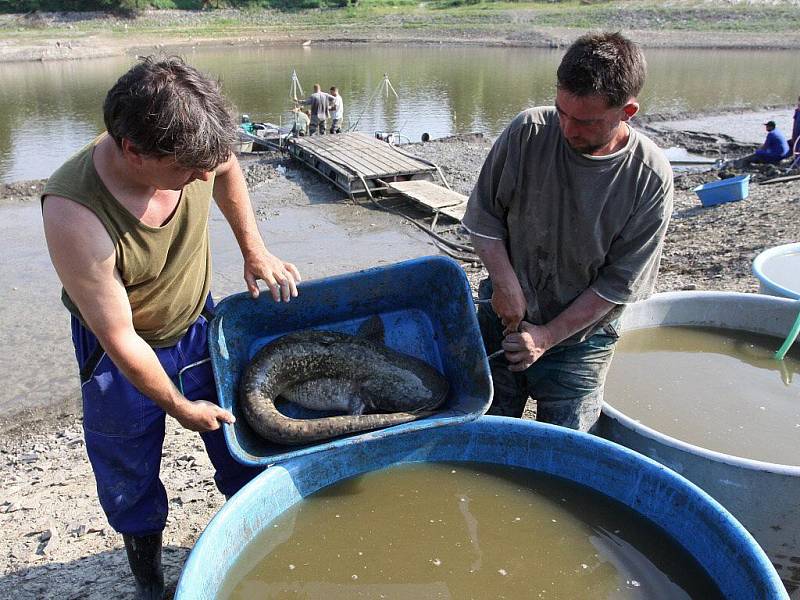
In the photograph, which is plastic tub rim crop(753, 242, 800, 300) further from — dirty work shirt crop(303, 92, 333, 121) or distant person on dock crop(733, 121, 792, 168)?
dirty work shirt crop(303, 92, 333, 121)

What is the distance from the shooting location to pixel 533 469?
2531 millimetres

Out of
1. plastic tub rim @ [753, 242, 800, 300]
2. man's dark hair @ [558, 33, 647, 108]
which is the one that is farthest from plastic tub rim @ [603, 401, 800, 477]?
plastic tub rim @ [753, 242, 800, 300]

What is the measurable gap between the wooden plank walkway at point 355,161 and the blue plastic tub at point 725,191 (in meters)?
4.63

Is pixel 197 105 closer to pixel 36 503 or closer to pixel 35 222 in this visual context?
pixel 36 503

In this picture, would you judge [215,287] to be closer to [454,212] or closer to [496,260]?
[454,212]

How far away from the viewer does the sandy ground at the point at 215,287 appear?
3252 millimetres

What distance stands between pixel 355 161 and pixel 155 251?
36.2 feet

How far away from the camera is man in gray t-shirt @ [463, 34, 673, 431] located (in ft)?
7.51

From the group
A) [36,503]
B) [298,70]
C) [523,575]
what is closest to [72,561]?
[36,503]

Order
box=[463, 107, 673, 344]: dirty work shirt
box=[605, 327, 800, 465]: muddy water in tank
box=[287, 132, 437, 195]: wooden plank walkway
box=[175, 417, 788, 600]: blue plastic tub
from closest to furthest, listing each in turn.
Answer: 1. box=[175, 417, 788, 600]: blue plastic tub
2. box=[463, 107, 673, 344]: dirty work shirt
3. box=[605, 327, 800, 465]: muddy water in tank
4. box=[287, 132, 437, 195]: wooden plank walkway

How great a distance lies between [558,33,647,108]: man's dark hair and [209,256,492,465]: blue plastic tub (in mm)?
813

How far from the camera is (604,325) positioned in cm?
274

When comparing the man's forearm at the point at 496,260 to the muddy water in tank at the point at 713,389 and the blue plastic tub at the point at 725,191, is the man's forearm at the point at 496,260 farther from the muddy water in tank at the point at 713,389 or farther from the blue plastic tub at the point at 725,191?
the blue plastic tub at the point at 725,191

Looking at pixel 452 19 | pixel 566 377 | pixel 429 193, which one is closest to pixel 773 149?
pixel 429 193
